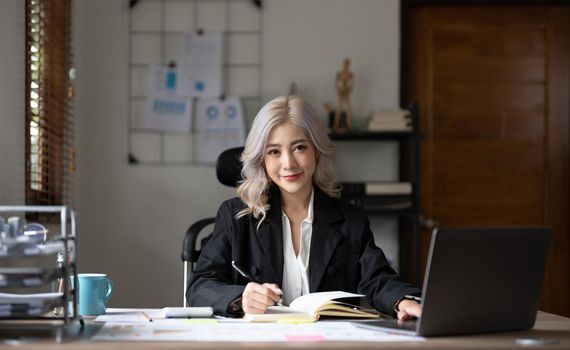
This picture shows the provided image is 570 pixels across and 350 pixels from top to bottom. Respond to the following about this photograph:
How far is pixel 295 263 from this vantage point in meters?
2.40

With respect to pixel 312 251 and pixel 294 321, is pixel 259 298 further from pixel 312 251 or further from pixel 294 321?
pixel 312 251

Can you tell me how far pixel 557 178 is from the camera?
447 centimetres

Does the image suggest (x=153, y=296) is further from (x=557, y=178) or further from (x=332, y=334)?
(x=332, y=334)

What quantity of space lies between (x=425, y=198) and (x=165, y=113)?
1.39 m

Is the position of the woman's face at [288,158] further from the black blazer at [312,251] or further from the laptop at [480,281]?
the laptop at [480,281]

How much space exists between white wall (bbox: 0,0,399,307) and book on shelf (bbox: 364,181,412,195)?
12.3 inches

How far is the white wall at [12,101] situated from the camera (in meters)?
2.79

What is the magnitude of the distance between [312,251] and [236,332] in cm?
79

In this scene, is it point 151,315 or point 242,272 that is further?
point 242,272

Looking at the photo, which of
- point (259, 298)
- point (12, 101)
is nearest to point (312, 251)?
point (259, 298)

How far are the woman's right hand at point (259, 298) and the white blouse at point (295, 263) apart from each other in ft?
1.41

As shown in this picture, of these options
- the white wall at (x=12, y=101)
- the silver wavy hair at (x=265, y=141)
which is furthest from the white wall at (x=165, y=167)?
the silver wavy hair at (x=265, y=141)

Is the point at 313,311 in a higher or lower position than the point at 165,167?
lower

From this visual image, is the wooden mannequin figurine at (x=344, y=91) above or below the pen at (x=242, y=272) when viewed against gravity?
above
